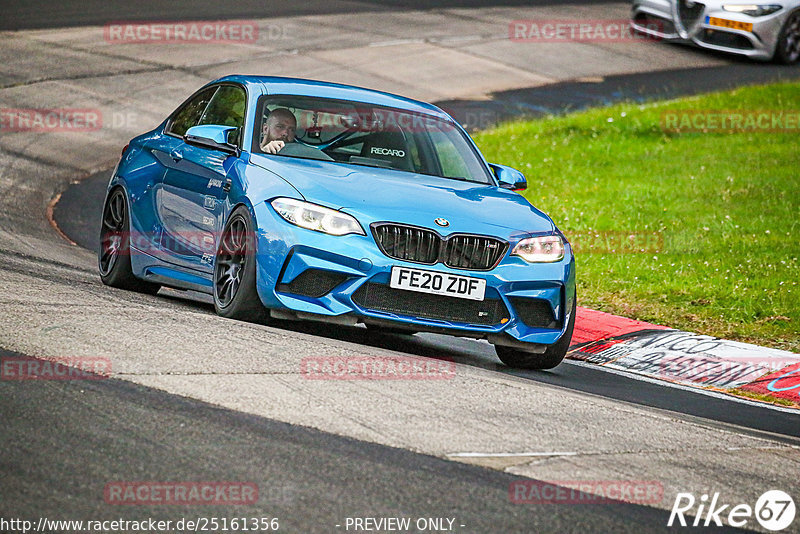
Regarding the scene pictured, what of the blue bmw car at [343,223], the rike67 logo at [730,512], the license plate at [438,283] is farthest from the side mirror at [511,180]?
the rike67 logo at [730,512]

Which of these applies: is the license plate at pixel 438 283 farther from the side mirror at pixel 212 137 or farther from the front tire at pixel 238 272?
the side mirror at pixel 212 137

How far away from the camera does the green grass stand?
1109 cm

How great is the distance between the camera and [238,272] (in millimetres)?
7789

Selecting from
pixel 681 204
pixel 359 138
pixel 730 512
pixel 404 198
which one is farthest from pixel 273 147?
pixel 681 204

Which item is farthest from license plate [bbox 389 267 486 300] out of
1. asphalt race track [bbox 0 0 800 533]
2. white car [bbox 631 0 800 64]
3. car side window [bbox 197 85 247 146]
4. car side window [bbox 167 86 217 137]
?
white car [bbox 631 0 800 64]

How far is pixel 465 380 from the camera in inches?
274

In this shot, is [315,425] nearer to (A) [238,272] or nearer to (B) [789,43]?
(A) [238,272]

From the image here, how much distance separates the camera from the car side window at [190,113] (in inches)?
372

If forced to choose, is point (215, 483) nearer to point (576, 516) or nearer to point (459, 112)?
point (576, 516)

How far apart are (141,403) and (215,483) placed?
3.29 ft

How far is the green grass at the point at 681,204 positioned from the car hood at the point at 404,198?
303 centimetres

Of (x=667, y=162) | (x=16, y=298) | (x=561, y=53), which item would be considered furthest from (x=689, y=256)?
(x=561, y=53)

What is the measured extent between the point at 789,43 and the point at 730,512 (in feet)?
68.5

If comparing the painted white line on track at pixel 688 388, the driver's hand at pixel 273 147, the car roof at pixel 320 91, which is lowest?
the painted white line on track at pixel 688 388
